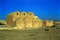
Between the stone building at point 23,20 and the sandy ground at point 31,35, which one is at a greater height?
the stone building at point 23,20

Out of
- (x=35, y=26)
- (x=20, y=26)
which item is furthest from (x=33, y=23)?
(x=20, y=26)

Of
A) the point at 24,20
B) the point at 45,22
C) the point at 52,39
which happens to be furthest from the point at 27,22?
the point at 52,39

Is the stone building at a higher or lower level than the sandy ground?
higher

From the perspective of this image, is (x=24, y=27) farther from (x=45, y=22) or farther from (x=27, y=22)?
(x=45, y=22)

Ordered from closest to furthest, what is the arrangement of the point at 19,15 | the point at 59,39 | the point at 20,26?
the point at 59,39 → the point at 20,26 → the point at 19,15

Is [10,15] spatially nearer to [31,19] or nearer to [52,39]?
[31,19]

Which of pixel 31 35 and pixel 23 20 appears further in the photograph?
pixel 23 20

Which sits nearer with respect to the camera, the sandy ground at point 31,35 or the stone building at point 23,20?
the sandy ground at point 31,35

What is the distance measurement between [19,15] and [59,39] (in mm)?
13478

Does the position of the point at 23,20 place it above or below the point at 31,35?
above

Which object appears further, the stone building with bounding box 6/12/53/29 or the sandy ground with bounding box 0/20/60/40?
the stone building with bounding box 6/12/53/29

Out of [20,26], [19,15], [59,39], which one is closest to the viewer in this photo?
[59,39]

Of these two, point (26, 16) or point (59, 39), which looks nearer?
point (59, 39)

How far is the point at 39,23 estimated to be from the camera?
23.1 meters
